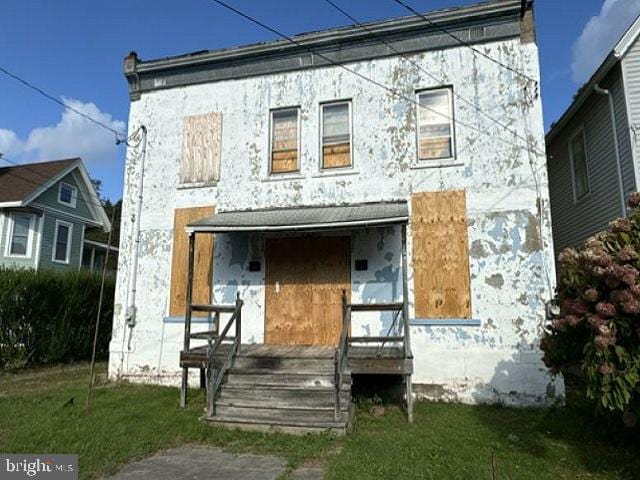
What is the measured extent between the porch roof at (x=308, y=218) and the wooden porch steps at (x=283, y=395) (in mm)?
2170

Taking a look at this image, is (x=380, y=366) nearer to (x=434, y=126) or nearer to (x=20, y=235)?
(x=434, y=126)

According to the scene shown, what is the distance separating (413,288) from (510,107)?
12.7ft

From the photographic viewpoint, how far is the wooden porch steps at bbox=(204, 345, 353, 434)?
239 inches

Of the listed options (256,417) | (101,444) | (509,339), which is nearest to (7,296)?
(101,444)

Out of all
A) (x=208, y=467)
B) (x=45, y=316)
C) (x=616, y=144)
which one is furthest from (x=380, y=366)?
(x=45, y=316)

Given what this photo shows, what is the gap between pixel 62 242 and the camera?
68.1 feet

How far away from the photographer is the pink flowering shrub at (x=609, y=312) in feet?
13.6

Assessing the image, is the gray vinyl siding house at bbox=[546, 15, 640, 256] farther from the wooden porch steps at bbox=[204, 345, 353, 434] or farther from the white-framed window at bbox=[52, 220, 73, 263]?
the white-framed window at bbox=[52, 220, 73, 263]

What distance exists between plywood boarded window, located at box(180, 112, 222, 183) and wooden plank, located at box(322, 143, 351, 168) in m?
2.41

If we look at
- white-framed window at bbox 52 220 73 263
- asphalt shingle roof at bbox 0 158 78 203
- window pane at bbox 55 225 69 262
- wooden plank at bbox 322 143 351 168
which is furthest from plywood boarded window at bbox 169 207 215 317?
window pane at bbox 55 225 69 262

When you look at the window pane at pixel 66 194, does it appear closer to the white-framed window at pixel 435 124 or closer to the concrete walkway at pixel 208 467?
the white-framed window at pixel 435 124

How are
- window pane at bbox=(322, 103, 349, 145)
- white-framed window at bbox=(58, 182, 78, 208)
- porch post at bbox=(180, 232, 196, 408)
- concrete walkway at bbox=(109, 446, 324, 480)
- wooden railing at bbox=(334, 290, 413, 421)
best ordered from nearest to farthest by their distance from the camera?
concrete walkway at bbox=(109, 446, 324, 480) → wooden railing at bbox=(334, 290, 413, 421) → porch post at bbox=(180, 232, 196, 408) → window pane at bbox=(322, 103, 349, 145) → white-framed window at bbox=(58, 182, 78, 208)

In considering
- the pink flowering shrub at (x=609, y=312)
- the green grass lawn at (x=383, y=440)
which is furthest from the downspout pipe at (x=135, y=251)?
the pink flowering shrub at (x=609, y=312)

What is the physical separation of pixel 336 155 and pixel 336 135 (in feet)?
1.45
